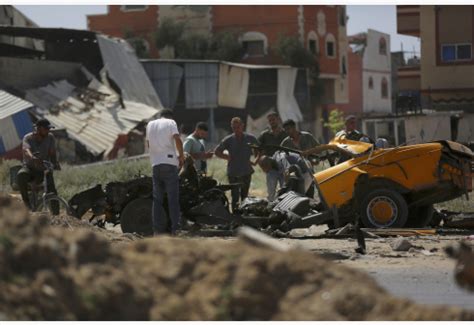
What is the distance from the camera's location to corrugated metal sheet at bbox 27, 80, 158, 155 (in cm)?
3797

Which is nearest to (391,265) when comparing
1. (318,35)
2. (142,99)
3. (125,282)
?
(125,282)

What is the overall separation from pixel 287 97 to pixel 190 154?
144 ft

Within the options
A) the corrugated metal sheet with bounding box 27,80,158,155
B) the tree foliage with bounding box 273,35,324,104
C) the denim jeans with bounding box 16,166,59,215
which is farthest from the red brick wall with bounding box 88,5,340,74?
the denim jeans with bounding box 16,166,59,215

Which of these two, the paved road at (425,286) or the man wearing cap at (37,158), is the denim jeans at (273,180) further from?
the paved road at (425,286)

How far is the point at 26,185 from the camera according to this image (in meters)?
14.4

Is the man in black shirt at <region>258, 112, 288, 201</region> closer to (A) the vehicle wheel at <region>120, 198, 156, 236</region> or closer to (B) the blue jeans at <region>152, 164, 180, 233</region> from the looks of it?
(A) the vehicle wheel at <region>120, 198, 156, 236</region>

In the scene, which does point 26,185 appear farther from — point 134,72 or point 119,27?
point 119,27

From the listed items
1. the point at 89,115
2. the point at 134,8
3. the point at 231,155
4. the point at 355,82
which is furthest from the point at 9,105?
the point at 355,82

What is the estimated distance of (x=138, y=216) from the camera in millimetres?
13516

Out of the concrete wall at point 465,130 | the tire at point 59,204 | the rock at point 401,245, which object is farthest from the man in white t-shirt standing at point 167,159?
the concrete wall at point 465,130

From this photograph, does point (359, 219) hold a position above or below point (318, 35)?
below

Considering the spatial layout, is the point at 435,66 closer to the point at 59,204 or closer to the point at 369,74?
the point at 59,204

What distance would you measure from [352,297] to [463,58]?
37019 mm

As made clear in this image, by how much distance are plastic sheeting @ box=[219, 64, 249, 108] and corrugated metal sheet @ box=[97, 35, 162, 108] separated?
19.7 ft
